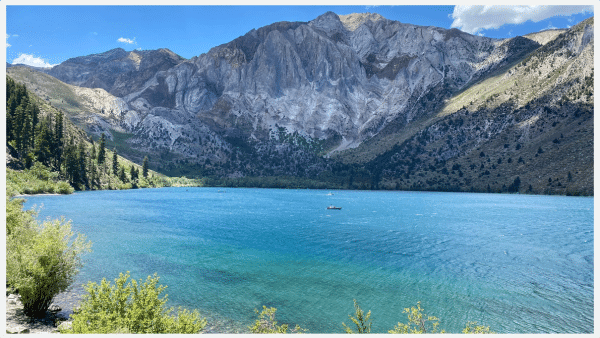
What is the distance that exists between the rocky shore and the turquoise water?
6667mm

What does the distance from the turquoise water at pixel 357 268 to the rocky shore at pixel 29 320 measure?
6.67 metres

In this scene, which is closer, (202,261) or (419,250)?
(202,261)

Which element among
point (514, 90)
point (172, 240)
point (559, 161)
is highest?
point (514, 90)

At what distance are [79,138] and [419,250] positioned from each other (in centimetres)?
15332

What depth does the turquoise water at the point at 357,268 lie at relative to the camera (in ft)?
73.2

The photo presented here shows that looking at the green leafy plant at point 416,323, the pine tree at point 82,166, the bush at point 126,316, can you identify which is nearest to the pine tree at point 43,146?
the pine tree at point 82,166

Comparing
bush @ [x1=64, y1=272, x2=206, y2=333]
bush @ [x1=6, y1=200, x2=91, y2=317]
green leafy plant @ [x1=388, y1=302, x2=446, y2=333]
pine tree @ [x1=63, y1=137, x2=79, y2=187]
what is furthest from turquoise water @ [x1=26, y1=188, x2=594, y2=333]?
pine tree @ [x1=63, y1=137, x2=79, y2=187]

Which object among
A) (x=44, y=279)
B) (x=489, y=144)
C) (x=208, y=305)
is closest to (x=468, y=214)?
(x=208, y=305)

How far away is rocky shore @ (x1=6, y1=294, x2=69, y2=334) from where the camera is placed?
15152 mm

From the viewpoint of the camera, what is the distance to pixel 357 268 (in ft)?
107

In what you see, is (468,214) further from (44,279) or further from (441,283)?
(44,279)

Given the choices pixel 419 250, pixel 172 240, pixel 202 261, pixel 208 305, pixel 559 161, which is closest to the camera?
pixel 208 305

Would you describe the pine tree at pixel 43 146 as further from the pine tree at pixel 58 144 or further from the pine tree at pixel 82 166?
the pine tree at pixel 82 166

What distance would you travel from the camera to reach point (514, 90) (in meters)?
197
